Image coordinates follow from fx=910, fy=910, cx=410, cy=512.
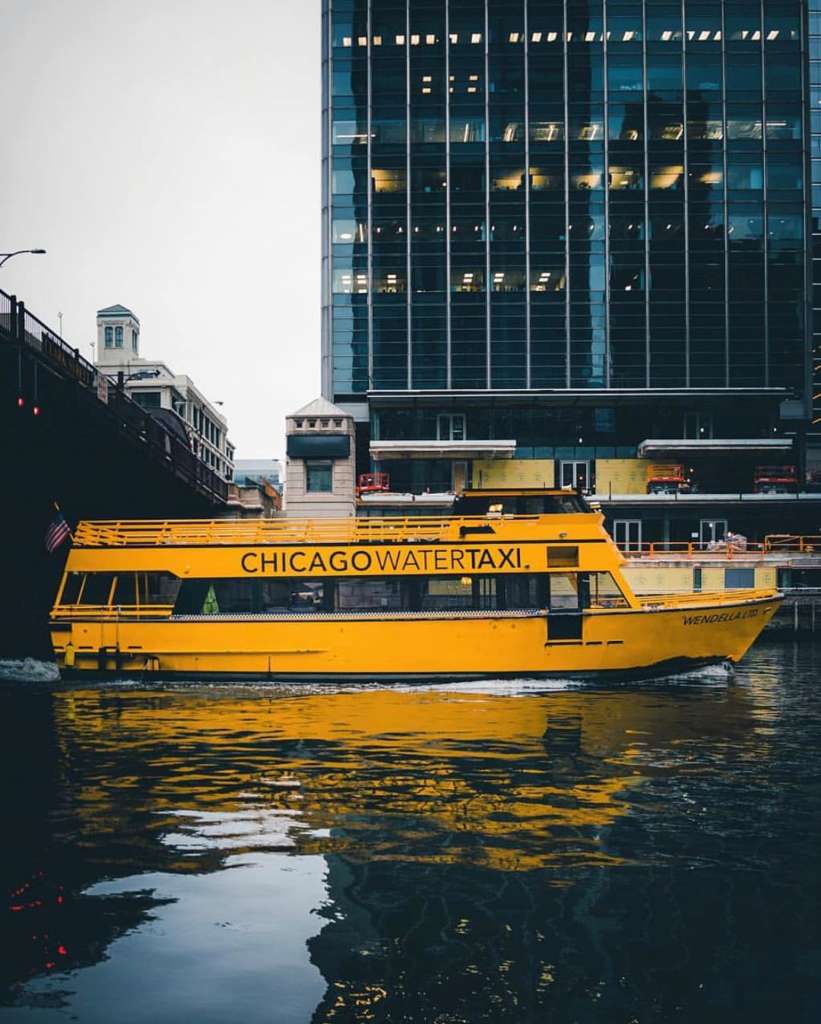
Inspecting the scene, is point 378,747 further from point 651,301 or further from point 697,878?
point 651,301

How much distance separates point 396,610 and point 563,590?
4604 mm

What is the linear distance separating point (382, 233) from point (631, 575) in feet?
121

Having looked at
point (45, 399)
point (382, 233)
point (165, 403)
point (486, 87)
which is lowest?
point (45, 399)

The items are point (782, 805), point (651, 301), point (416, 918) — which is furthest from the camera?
point (651, 301)

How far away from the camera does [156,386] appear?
108 metres

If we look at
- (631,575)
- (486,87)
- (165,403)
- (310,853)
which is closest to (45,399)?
(310,853)

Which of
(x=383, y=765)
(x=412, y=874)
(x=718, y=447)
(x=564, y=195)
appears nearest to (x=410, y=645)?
(x=383, y=765)

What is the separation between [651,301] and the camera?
70.8 m

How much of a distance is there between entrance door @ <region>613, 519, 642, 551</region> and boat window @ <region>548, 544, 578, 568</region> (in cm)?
3780

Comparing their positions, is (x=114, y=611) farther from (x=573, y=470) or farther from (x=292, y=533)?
(x=573, y=470)

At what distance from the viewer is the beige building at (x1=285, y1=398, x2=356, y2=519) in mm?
56531

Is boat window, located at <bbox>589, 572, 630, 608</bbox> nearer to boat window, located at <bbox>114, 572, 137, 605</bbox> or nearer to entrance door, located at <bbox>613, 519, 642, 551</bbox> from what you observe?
boat window, located at <bbox>114, 572, 137, 605</bbox>

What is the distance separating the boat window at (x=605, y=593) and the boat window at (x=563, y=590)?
45 cm

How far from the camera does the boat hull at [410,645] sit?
2438 centimetres
